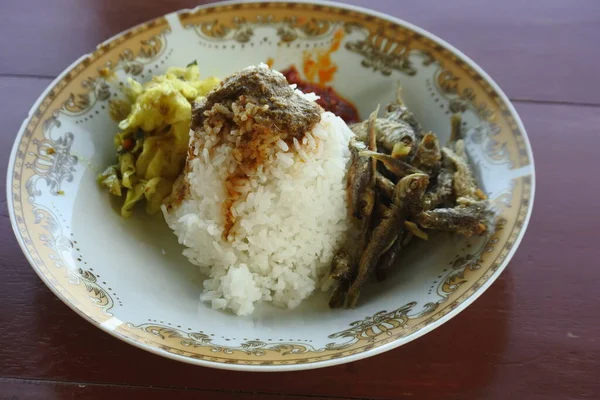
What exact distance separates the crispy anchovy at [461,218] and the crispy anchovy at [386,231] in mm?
93

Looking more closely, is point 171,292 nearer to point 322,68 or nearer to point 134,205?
point 134,205

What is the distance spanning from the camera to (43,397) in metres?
1.70

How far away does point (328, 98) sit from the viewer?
8.67 feet

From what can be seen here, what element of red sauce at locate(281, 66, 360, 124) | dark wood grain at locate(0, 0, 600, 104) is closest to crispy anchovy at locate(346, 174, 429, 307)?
red sauce at locate(281, 66, 360, 124)

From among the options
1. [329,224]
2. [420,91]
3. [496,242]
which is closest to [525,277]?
[496,242]

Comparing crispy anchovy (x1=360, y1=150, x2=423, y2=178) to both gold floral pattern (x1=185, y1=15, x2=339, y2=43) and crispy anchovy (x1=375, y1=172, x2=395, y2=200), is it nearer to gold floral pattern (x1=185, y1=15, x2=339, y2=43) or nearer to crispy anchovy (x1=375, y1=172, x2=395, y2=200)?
crispy anchovy (x1=375, y1=172, x2=395, y2=200)

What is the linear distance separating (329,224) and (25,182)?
120cm

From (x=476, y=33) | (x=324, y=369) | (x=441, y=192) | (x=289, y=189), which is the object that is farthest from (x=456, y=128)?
(x=324, y=369)

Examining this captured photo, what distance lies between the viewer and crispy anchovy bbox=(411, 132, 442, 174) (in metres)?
2.09

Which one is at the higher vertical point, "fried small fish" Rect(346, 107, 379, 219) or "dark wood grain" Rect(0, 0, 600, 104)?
"dark wood grain" Rect(0, 0, 600, 104)

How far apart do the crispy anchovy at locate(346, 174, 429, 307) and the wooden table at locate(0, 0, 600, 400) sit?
29 centimetres

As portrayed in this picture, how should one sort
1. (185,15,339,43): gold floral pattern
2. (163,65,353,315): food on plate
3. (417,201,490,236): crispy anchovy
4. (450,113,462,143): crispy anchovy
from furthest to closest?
(185,15,339,43): gold floral pattern → (450,113,462,143): crispy anchovy → (163,65,353,315): food on plate → (417,201,490,236): crispy anchovy

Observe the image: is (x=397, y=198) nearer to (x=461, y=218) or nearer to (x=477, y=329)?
(x=461, y=218)

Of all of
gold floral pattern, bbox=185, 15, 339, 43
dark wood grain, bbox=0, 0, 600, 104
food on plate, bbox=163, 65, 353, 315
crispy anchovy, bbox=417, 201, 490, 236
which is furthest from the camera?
dark wood grain, bbox=0, 0, 600, 104
